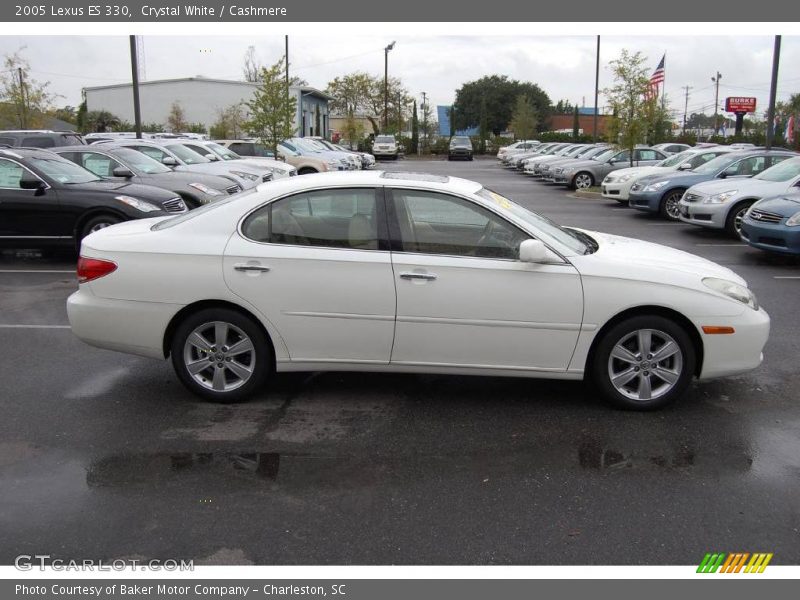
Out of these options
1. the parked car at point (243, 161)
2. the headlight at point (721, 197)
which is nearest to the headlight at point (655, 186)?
the headlight at point (721, 197)

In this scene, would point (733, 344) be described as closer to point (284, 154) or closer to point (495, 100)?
point (284, 154)

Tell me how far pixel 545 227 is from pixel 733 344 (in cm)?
154

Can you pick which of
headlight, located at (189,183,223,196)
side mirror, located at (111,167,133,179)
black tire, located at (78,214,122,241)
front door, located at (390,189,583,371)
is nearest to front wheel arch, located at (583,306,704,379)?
front door, located at (390,189,583,371)

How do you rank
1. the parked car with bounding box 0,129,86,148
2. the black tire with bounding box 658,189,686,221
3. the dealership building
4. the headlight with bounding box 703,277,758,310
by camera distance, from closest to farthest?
the headlight with bounding box 703,277,758,310 → the black tire with bounding box 658,189,686,221 → the parked car with bounding box 0,129,86,148 → the dealership building

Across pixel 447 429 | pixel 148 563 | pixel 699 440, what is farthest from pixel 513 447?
pixel 148 563

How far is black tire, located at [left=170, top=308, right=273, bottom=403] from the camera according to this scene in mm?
5227

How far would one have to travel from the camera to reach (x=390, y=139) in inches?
1969

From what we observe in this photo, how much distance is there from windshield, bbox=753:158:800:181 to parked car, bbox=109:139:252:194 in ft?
33.3

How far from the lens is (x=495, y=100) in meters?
85.1

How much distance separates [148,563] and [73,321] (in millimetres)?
2577

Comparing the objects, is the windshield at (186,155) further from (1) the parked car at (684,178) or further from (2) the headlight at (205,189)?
(1) the parked car at (684,178)

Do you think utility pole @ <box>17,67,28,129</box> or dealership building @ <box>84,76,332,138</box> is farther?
dealership building @ <box>84,76,332,138</box>

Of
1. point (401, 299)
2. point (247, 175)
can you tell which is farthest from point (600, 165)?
point (401, 299)

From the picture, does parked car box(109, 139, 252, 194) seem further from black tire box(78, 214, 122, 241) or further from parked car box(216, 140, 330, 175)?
parked car box(216, 140, 330, 175)
